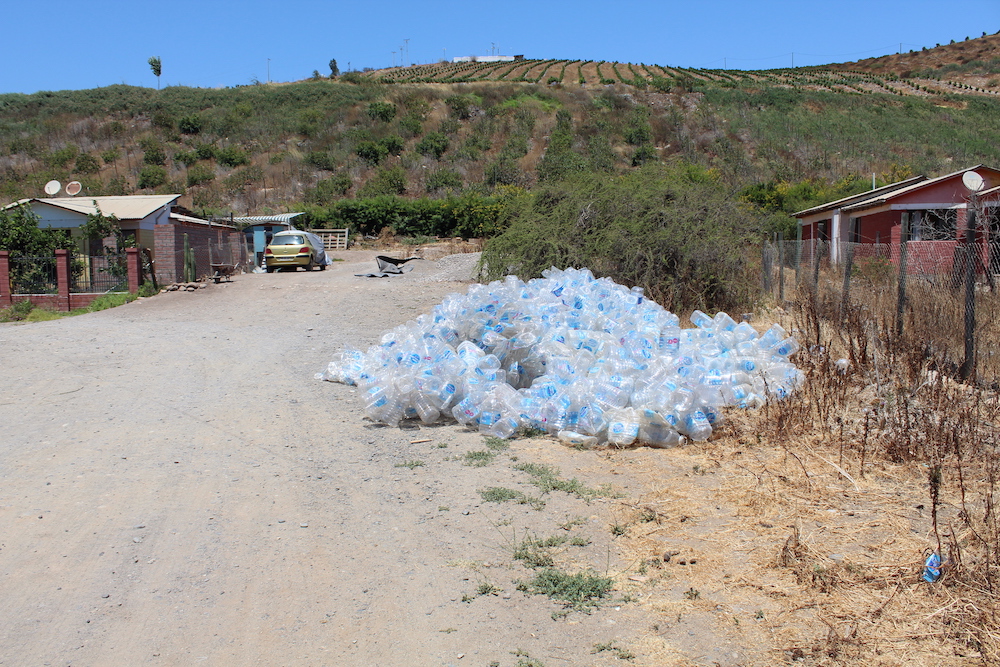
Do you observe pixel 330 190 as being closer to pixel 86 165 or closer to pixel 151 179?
pixel 151 179

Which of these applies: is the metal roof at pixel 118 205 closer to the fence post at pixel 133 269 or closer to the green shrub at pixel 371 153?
the fence post at pixel 133 269

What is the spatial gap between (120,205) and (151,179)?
84.0 feet

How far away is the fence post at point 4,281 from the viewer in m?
17.8

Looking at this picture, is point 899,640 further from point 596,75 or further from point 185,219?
point 596,75

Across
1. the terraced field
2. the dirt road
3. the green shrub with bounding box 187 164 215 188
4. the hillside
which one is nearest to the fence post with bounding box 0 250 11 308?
the dirt road

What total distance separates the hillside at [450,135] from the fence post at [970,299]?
33691mm

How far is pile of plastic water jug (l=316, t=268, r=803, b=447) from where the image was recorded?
248 inches

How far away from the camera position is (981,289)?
8.03m

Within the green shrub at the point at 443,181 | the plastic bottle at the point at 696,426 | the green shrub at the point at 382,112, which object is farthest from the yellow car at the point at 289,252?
the green shrub at the point at 382,112

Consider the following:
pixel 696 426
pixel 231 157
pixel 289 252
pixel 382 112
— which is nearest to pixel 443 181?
pixel 382 112

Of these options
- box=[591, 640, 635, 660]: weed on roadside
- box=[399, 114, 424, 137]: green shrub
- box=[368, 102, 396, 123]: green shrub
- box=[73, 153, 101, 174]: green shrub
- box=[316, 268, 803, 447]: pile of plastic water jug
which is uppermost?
box=[368, 102, 396, 123]: green shrub

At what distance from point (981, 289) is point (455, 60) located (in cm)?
9791

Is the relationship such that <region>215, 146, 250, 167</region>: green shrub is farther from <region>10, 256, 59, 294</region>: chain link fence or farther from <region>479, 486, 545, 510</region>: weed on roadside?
<region>479, 486, 545, 510</region>: weed on roadside

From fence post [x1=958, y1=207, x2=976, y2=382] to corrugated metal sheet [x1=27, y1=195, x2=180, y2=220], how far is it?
2120 cm
